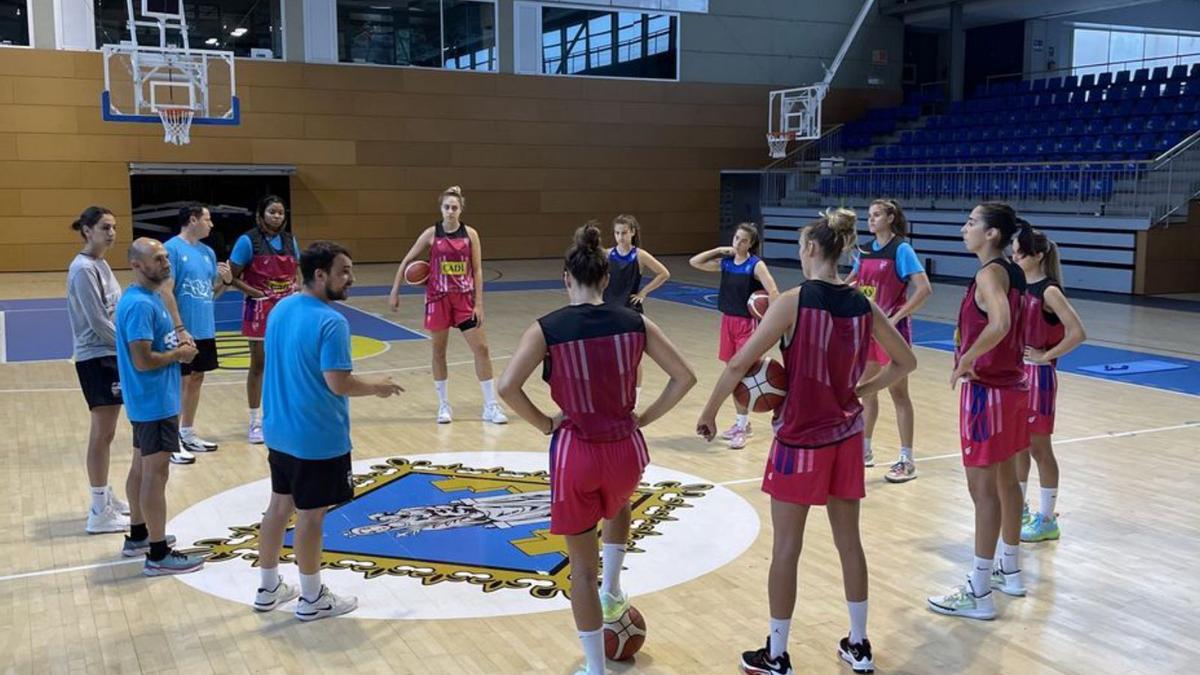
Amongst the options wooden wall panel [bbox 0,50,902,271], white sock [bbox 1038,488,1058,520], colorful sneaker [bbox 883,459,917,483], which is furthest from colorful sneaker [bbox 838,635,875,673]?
wooden wall panel [bbox 0,50,902,271]

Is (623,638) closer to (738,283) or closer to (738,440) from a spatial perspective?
(738,440)

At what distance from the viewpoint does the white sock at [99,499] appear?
18.2 feet

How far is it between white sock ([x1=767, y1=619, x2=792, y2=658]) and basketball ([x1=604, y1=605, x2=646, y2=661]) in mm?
532

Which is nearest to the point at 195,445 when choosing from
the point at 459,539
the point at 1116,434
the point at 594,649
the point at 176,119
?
the point at 459,539

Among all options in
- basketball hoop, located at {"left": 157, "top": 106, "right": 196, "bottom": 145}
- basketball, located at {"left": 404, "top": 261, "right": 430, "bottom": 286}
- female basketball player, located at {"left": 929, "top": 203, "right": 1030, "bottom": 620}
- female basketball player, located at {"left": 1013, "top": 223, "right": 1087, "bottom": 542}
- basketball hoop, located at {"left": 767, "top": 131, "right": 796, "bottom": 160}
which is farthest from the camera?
basketball hoop, located at {"left": 767, "top": 131, "right": 796, "bottom": 160}

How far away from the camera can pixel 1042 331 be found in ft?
17.0

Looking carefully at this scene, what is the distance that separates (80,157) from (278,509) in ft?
59.2

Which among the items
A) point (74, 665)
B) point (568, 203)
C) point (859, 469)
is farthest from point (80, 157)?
point (859, 469)

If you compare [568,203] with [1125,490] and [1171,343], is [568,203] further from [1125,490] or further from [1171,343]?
[1125,490]

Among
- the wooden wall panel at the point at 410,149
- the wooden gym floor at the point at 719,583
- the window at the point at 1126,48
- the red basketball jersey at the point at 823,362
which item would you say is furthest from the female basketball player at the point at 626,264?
the window at the point at 1126,48

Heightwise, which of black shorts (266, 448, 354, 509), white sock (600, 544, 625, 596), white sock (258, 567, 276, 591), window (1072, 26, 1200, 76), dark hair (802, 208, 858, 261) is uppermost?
window (1072, 26, 1200, 76)

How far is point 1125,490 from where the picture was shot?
637 centimetres

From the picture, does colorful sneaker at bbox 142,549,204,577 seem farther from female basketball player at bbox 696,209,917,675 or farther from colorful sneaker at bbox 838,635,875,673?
colorful sneaker at bbox 838,635,875,673

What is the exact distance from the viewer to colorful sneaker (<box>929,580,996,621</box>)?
4.41 meters
